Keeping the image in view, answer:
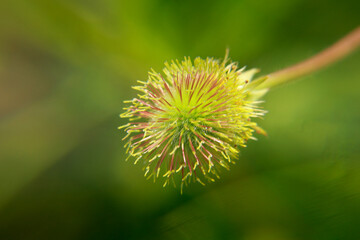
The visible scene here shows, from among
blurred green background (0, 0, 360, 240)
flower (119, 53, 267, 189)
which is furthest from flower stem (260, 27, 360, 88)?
blurred green background (0, 0, 360, 240)

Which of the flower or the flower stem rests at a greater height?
the flower stem

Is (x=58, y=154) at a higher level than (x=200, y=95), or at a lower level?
higher

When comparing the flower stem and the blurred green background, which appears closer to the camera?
the flower stem

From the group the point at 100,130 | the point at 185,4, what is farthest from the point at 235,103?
the point at 100,130

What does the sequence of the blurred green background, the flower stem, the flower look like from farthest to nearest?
1. the blurred green background
2. the flower stem
3. the flower

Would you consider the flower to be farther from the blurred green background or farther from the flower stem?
the blurred green background

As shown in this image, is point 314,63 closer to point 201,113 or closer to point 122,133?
point 201,113

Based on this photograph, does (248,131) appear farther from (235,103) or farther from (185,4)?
(185,4)
